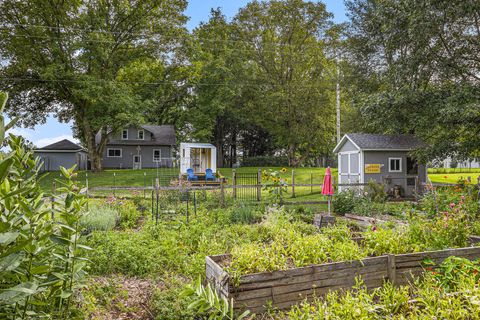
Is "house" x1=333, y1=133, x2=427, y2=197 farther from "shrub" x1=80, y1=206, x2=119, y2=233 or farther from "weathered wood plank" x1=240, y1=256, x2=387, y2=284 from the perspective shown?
"weathered wood plank" x1=240, y1=256, x2=387, y2=284

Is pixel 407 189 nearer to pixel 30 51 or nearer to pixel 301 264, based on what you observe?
pixel 301 264

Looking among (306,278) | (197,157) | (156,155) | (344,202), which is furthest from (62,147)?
(306,278)

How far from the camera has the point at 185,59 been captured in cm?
2445

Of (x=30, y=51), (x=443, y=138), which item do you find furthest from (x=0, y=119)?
(x=30, y=51)

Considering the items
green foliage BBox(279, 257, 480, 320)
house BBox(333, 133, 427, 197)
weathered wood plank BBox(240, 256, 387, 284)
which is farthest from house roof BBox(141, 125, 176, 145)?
green foliage BBox(279, 257, 480, 320)

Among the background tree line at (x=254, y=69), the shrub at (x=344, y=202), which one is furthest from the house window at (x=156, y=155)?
the shrub at (x=344, y=202)

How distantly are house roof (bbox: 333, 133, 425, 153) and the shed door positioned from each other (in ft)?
1.72

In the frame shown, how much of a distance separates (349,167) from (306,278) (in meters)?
13.4

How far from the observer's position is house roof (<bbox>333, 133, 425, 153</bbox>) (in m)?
14.8

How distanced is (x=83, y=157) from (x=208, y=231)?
29656 millimetres

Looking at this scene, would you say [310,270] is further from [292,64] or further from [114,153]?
[114,153]

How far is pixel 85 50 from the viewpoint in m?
20.3

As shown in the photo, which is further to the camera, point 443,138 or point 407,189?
point 407,189

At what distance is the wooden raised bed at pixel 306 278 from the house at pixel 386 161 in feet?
37.7
